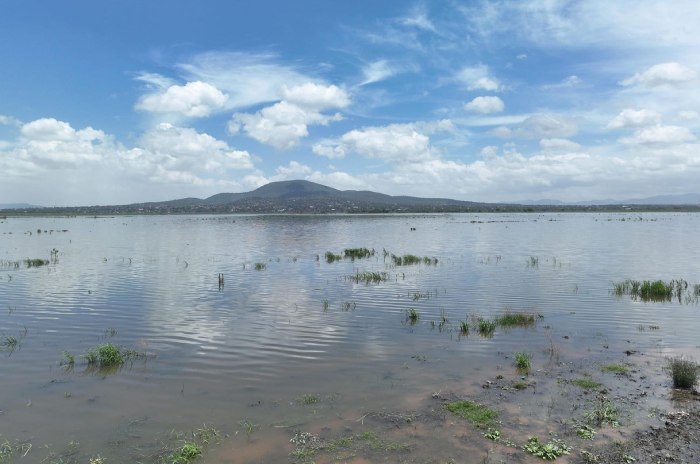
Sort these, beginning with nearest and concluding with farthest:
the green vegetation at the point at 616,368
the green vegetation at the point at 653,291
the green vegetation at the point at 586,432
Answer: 1. the green vegetation at the point at 586,432
2. the green vegetation at the point at 616,368
3. the green vegetation at the point at 653,291

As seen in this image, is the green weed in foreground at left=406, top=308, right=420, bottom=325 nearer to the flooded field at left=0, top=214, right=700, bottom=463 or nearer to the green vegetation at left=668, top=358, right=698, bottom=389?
the flooded field at left=0, top=214, right=700, bottom=463

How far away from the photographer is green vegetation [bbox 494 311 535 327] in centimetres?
2045

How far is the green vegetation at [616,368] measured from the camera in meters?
14.4

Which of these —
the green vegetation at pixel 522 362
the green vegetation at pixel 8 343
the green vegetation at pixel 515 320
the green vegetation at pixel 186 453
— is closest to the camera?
the green vegetation at pixel 186 453

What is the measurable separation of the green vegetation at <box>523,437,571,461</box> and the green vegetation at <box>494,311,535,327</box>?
1066cm

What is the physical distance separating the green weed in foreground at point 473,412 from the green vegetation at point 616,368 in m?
5.28

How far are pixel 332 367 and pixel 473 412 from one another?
205 inches

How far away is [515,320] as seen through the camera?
68.1 ft

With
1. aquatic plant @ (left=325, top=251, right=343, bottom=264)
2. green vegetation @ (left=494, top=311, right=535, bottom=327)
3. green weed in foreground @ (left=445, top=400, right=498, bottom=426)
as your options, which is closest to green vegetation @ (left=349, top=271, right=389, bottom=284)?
aquatic plant @ (left=325, top=251, right=343, bottom=264)

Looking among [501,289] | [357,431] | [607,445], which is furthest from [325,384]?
[501,289]

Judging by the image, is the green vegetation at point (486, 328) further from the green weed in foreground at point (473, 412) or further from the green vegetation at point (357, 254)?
the green vegetation at point (357, 254)

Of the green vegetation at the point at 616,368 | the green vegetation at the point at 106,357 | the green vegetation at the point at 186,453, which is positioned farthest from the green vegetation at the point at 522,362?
the green vegetation at the point at 106,357

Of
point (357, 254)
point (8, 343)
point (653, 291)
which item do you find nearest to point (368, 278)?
point (357, 254)

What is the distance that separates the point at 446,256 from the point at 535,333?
28273 mm
